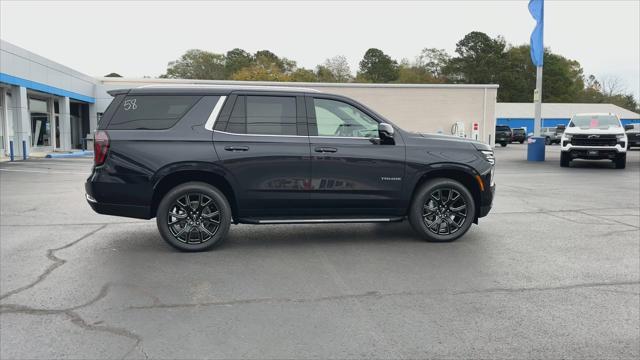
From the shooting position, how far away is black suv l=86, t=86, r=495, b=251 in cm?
589

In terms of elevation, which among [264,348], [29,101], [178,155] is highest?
[29,101]

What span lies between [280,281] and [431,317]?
1.56m

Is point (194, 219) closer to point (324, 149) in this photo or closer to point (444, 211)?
point (324, 149)

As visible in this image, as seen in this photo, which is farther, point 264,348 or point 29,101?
point 29,101

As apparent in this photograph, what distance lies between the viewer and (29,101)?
88.4ft

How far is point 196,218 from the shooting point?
19.8 ft

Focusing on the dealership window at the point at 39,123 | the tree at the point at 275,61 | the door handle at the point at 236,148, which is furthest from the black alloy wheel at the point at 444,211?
the tree at the point at 275,61

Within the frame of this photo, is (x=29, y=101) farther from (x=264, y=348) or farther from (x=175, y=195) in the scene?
(x=264, y=348)

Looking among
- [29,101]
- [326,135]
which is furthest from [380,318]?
[29,101]

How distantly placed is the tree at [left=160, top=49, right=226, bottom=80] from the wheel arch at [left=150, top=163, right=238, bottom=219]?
83.8 meters

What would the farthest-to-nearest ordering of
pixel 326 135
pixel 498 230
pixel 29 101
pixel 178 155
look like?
pixel 29 101
pixel 498 230
pixel 326 135
pixel 178 155

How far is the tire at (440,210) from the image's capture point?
646 centimetres

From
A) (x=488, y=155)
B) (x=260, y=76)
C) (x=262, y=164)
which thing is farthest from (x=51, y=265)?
(x=260, y=76)

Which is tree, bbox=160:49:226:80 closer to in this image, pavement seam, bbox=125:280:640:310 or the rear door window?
the rear door window
